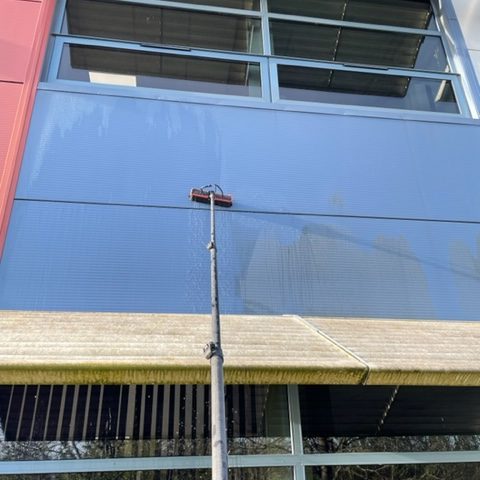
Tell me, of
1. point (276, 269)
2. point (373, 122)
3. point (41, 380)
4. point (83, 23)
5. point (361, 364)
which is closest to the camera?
point (41, 380)

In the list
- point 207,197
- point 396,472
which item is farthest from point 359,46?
point 396,472

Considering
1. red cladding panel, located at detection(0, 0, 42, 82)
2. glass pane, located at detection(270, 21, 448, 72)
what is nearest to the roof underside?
red cladding panel, located at detection(0, 0, 42, 82)

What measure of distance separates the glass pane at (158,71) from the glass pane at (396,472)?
14.0 ft

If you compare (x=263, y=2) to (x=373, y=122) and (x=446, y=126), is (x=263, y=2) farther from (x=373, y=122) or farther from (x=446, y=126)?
(x=446, y=126)

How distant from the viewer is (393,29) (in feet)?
22.1

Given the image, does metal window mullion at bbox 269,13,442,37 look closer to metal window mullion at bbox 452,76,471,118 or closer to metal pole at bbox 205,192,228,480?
metal window mullion at bbox 452,76,471,118

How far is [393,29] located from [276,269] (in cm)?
443

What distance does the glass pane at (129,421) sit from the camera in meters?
3.26

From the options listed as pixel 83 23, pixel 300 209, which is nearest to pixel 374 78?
pixel 300 209

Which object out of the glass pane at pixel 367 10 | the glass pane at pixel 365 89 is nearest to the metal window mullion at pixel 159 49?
the glass pane at pixel 365 89

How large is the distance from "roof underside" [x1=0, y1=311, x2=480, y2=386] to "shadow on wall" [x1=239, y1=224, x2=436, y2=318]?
2.07 ft

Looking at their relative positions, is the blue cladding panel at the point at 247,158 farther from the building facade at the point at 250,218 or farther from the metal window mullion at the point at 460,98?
the metal window mullion at the point at 460,98

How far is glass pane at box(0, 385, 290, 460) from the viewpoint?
3.26m

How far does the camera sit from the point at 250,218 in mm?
4836
